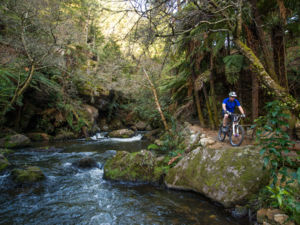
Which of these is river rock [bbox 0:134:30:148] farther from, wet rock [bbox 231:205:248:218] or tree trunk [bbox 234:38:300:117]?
tree trunk [bbox 234:38:300:117]

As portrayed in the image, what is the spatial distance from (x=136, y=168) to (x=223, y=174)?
9.46 feet

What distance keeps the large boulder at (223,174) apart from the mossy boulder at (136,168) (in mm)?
659

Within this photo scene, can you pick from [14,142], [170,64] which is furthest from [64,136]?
[170,64]

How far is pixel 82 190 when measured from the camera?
17.7 ft

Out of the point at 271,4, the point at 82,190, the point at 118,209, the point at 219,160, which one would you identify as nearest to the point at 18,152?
the point at 82,190

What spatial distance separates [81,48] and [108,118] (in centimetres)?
865

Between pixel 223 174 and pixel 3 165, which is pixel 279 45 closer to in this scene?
pixel 223 174

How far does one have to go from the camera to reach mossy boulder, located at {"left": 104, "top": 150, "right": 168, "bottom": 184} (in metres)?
5.83

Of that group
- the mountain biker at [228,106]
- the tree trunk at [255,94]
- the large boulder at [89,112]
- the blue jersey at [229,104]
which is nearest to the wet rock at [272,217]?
the mountain biker at [228,106]

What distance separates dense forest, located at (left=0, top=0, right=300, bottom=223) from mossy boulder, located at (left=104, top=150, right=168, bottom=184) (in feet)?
2.79

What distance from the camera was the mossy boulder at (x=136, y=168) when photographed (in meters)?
5.83

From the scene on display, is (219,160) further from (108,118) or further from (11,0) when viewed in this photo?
(108,118)

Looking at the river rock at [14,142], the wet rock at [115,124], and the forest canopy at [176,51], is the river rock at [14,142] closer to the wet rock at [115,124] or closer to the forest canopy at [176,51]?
the forest canopy at [176,51]

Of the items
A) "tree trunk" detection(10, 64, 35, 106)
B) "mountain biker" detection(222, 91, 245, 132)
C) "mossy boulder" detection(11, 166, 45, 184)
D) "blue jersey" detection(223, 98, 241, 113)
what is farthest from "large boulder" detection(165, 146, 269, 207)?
"tree trunk" detection(10, 64, 35, 106)
